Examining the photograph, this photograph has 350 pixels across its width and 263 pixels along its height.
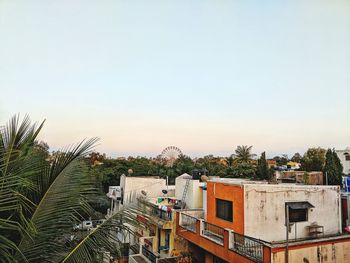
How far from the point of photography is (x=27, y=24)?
23.1 ft

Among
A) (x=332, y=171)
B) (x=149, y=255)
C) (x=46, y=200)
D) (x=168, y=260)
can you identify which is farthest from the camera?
(x=332, y=171)

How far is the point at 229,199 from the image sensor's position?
11789 mm

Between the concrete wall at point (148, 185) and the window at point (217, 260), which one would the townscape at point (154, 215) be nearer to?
the concrete wall at point (148, 185)

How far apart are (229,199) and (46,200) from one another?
10.0 m

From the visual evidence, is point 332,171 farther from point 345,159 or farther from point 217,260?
point 217,260

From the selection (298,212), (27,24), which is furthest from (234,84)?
(27,24)

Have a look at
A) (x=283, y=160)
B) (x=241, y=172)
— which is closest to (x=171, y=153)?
(x=241, y=172)

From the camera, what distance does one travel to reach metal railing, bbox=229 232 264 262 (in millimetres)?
9020

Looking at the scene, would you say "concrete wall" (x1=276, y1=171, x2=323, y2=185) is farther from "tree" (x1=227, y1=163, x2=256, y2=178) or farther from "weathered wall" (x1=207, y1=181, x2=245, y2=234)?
"tree" (x1=227, y1=163, x2=256, y2=178)

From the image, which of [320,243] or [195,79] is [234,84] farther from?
[320,243]

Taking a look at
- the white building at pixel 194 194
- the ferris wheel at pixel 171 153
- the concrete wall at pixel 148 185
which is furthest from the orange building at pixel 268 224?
the ferris wheel at pixel 171 153

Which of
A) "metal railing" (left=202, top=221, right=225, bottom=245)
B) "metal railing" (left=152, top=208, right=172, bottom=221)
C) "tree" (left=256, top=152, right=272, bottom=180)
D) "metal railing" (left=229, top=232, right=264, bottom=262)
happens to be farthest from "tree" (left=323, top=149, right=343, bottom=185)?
"metal railing" (left=229, top=232, right=264, bottom=262)

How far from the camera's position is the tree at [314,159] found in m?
34.7

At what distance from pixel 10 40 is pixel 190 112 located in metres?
14.7
